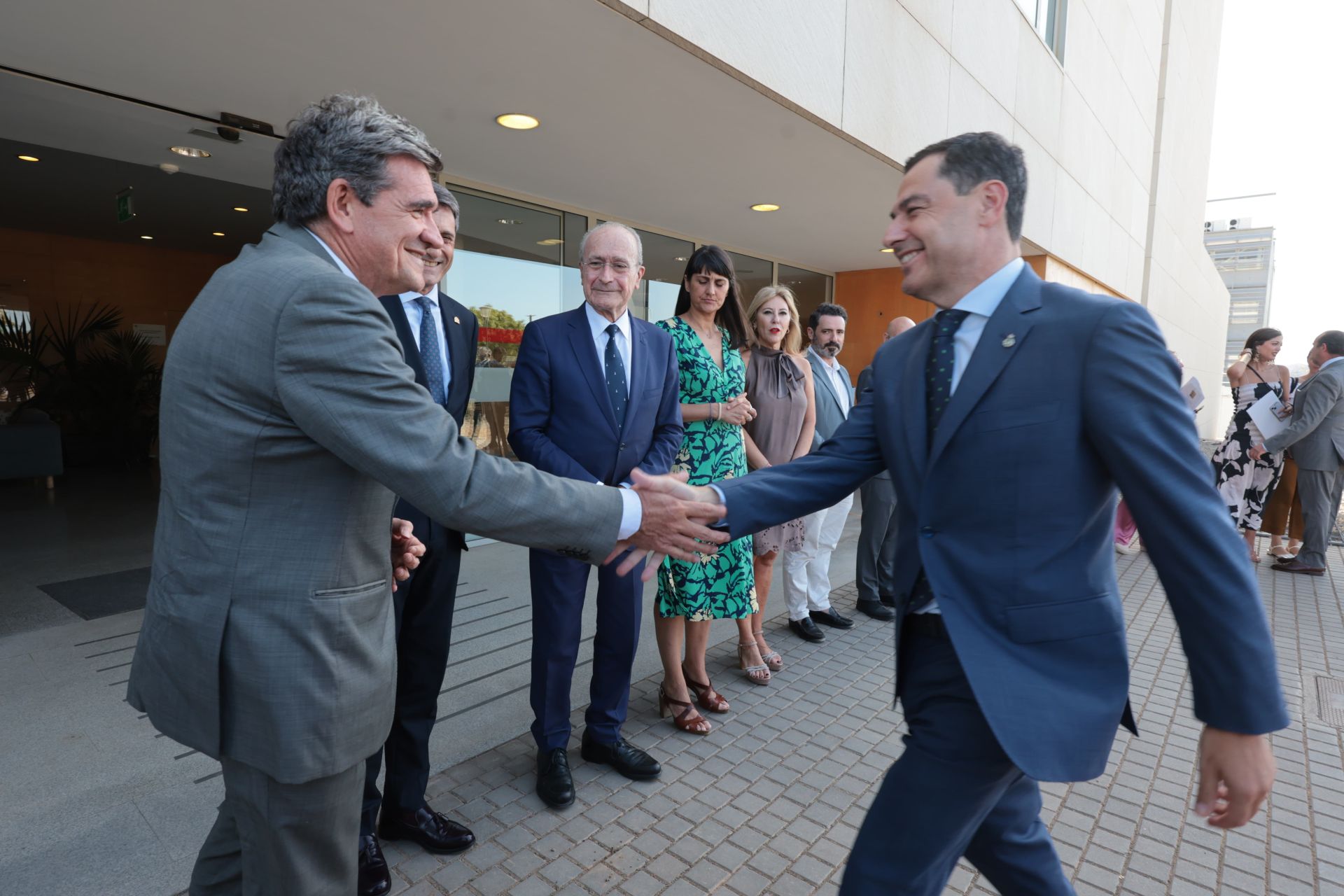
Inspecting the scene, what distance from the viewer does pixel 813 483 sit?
1.95 meters

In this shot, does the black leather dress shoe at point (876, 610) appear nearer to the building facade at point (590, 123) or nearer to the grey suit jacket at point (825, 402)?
the grey suit jacket at point (825, 402)

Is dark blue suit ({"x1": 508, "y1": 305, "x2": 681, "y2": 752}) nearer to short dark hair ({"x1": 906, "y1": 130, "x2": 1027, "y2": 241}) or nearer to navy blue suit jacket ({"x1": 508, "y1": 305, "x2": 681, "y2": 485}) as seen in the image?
navy blue suit jacket ({"x1": 508, "y1": 305, "x2": 681, "y2": 485})

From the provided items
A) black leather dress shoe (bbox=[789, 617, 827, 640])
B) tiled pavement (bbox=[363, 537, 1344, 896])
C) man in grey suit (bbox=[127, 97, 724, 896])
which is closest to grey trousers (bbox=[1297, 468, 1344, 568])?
tiled pavement (bbox=[363, 537, 1344, 896])

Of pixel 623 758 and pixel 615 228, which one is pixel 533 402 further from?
pixel 623 758

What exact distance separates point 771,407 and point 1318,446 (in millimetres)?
6424

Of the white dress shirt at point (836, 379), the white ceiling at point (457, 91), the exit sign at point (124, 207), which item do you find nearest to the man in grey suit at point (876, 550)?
the white dress shirt at point (836, 379)

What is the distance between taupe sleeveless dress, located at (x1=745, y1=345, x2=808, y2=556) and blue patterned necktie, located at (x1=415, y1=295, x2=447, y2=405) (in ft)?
6.74

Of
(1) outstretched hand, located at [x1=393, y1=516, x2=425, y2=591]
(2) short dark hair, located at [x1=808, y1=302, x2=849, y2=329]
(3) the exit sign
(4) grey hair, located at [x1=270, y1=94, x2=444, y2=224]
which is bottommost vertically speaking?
(1) outstretched hand, located at [x1=393, y1=516, x2=425, y2=591]

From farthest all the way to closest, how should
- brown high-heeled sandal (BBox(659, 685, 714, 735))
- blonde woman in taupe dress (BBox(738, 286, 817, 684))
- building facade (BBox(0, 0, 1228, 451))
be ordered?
blonde woman in taupe dress (BBox(738, 286, 817, 684)), building facade (BBox(0, 0, 1228, 451)), brown high-heeled sandal (BBox(659, 685, 714, 735))

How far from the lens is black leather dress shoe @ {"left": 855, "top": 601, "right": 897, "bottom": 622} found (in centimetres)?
515

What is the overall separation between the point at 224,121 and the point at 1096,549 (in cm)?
585

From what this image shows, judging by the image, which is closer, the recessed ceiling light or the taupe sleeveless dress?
the taupe sleeveless dress

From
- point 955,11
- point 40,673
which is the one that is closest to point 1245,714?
point 40,673

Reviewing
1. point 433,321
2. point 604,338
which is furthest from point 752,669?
point 433,321
